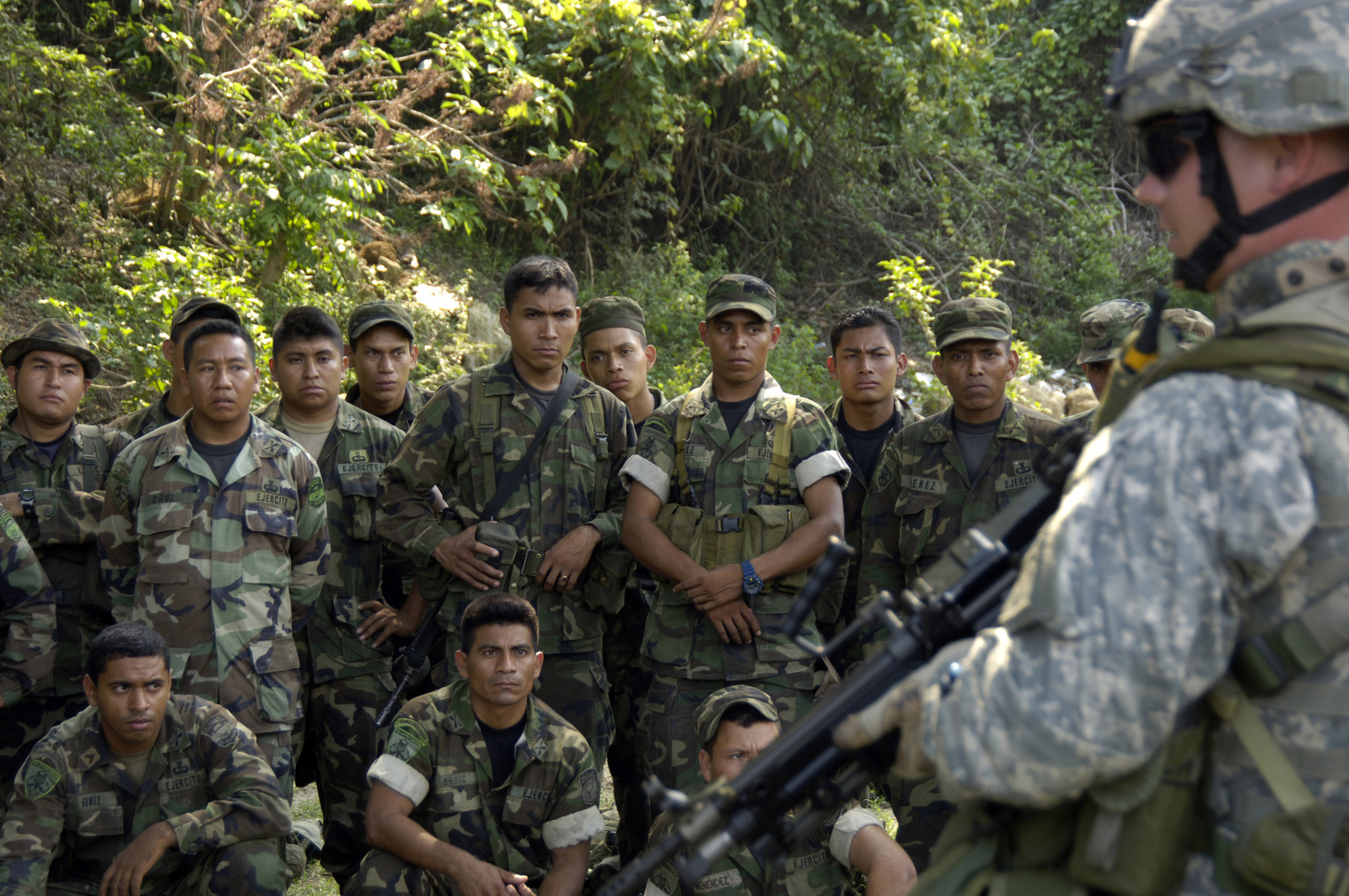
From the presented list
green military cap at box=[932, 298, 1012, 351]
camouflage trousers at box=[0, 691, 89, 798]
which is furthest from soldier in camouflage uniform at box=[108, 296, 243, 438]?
green military cap at box=[932, 298, 1012, 351]

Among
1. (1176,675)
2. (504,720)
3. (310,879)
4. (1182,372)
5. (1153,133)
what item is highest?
(1153,133)

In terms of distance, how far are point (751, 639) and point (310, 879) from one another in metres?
2.23

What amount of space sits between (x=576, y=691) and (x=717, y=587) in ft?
2.67

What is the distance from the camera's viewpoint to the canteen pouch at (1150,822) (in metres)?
1.52

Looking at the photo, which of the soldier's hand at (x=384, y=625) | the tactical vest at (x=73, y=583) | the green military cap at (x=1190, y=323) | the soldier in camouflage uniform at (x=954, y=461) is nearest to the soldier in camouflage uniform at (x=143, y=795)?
the soldier's hand at (x=384, y=625)

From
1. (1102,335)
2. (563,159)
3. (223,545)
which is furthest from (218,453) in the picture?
(563,159)

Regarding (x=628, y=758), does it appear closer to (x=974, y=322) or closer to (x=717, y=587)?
(x=717, y=587)

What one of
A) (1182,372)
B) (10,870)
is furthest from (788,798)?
(10,870)

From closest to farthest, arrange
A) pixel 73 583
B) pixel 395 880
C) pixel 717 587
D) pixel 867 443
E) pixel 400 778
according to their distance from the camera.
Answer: pixel 395 880 < pixel 400 778 < pixel 717 587 < pixel 73 583 < pixel 867 443

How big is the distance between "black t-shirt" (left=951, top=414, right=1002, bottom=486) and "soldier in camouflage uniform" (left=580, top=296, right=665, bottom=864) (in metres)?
1.29

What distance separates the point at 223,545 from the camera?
429cm

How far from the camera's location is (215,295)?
7164 millimetres

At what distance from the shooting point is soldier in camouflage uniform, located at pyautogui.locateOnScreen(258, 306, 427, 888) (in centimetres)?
478

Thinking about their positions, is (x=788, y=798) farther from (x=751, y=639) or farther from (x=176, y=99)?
(x=176, y=99)
